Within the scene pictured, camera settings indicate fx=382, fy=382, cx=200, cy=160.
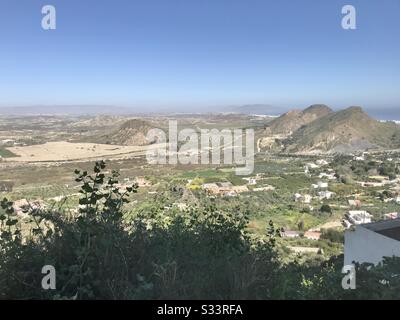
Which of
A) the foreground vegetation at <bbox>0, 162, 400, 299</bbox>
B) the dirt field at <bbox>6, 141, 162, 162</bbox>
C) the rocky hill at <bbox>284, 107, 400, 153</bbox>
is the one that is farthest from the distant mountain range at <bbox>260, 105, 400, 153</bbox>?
the foreground vegetation at <bbox>0, 162, 400, 299</bbox>

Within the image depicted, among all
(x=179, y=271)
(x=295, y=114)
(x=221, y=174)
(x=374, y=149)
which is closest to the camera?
(x=179, y=271)

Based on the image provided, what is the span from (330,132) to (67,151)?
3738 centimetres

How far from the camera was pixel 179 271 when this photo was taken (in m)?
2.29

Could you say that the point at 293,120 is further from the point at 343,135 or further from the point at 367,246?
the point at 367,246

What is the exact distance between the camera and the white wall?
5.45m

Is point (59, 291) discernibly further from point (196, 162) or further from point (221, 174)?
point (196, 162)

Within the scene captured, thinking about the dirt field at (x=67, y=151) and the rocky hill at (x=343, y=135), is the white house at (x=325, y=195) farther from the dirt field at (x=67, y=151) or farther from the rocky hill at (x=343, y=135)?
the rocky hill at (x=343, y=135)

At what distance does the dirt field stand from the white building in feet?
105

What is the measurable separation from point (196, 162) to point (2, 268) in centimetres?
4235
